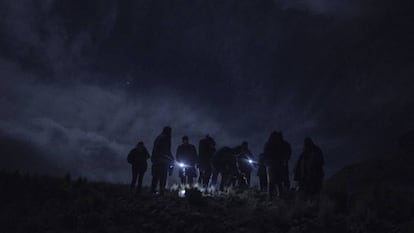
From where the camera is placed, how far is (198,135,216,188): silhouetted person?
18688mm

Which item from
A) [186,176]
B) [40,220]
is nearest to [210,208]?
[40,220]

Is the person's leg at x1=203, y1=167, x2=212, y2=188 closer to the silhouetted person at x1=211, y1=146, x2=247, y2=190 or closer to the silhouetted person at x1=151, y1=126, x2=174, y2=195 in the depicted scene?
the silhouetted person at x1=211, y1=146, x2=247, y2=190

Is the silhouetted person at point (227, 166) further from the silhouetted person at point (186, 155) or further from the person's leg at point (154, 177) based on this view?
the person's leg at point (154, 177)

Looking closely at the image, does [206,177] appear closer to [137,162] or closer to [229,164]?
[229,164]

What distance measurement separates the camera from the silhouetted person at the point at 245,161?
18.9 meters

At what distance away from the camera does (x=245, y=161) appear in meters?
19.0

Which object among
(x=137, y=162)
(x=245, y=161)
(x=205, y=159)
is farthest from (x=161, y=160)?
(x=245, y=161)

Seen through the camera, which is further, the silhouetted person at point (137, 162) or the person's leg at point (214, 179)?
the person's leg at point (214, 179)

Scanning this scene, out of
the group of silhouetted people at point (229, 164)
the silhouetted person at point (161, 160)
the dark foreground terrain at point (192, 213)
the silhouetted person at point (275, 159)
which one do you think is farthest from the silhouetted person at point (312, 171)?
the silhouetted person at point (161, 160)

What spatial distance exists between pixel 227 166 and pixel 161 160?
4413 millimetres

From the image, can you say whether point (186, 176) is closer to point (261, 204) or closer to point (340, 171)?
point (261, 204)

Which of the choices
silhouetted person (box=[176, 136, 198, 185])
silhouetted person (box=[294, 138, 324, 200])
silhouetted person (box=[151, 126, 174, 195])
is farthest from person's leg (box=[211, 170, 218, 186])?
silhouetted person (box=[294, 138, 324, 200])

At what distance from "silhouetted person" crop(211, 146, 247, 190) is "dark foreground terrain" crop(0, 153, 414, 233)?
11.2 feet

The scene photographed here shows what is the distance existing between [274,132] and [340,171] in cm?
4384
